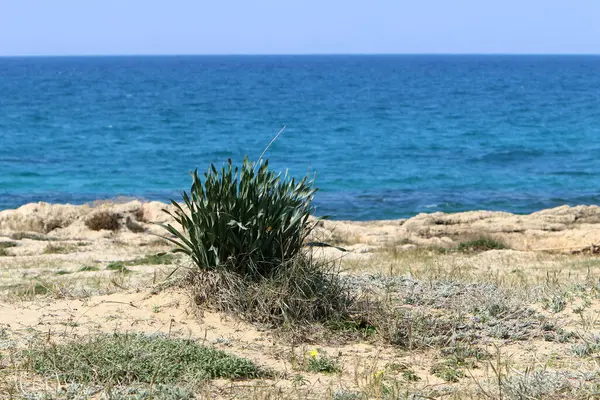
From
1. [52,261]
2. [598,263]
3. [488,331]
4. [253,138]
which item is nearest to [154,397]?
[488,331]

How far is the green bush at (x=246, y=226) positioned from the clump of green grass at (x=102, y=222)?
10580 mm

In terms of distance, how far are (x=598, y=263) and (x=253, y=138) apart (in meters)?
32.8

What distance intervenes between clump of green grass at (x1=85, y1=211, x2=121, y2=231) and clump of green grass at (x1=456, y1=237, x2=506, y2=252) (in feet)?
25.3

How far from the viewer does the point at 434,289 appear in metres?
9.50

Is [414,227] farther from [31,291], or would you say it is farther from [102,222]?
[31,291]

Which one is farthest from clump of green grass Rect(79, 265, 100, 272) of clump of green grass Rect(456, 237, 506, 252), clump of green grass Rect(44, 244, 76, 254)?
clump of green grass Rect(456, 237, 506, 252)

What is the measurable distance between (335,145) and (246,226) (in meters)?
34.1

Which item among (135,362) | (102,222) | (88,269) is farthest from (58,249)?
(135,362)

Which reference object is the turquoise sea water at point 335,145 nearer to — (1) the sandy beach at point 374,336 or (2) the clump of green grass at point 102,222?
(2) the clump of green grass at point 102,222

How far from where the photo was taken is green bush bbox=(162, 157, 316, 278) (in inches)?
328

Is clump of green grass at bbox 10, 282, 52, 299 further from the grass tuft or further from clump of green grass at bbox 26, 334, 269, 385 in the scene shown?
clump of green grass at bbox 26, 334, 269, 385

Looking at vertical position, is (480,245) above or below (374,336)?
below

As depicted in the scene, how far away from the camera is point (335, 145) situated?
42.2 m

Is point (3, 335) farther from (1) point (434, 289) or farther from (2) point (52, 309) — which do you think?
(1) point (434, 289)
